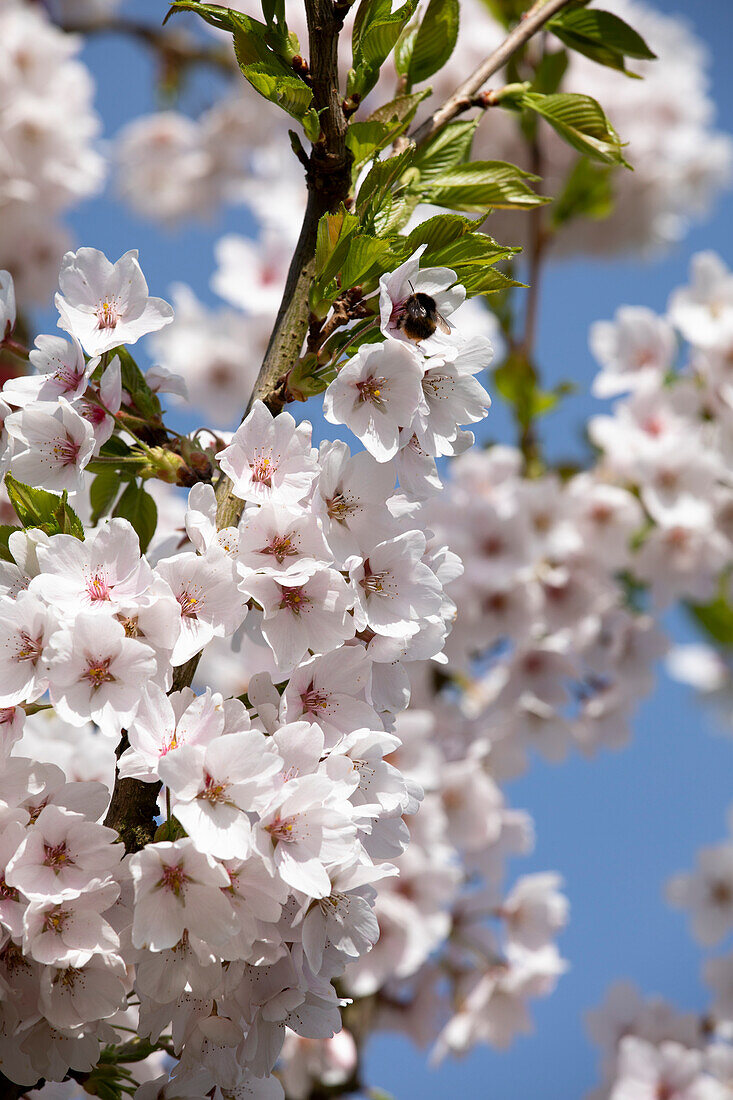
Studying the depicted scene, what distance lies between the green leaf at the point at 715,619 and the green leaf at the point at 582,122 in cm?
252

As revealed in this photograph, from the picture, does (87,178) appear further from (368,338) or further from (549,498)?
(368,338)

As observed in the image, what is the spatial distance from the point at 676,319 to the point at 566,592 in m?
0.69

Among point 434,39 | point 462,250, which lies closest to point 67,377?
point 462,250

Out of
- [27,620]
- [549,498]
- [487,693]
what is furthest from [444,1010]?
[27,620]

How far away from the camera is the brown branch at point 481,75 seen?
45.1 inches

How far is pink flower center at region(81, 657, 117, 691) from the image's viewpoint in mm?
796

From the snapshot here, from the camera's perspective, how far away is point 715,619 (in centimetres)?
359

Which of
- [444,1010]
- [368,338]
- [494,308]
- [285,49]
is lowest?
[444,1010]

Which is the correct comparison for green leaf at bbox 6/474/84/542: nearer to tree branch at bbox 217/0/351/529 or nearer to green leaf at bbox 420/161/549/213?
tree branch at bbox 217/0/351/529

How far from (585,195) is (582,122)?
1.47 m

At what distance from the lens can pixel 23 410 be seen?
879mm

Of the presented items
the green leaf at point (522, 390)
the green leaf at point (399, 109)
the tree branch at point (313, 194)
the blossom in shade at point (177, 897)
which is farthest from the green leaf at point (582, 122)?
the green leaf at point (522, 390)

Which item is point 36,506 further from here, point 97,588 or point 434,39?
point 434,39

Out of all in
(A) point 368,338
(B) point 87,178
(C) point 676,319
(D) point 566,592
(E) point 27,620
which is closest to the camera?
(E) point 27,620
